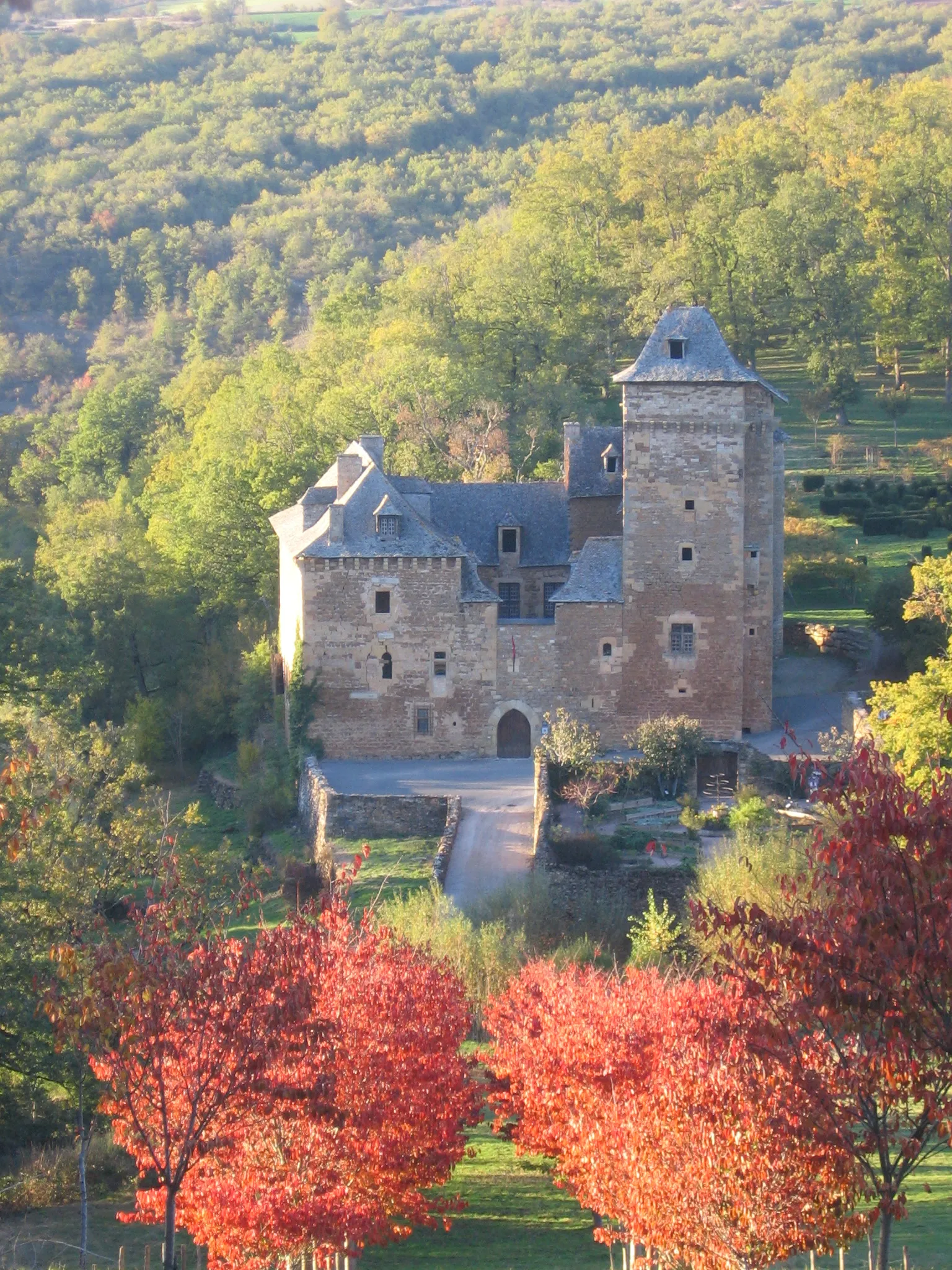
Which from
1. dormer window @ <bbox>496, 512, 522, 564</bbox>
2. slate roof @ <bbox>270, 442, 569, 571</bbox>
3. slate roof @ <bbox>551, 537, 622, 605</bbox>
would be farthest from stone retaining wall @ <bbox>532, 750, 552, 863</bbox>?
dormer window @ <bbox>496, 512, 522, 564</bbox>

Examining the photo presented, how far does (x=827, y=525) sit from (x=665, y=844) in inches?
957

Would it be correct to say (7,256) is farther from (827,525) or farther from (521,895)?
(521,895)

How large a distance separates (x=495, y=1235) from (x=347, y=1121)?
4.27 meters

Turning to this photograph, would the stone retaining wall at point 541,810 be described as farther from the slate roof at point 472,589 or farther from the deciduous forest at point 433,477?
the slate roof at point 472,589

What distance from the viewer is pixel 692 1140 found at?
1942 centimetres

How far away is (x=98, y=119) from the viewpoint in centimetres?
16012

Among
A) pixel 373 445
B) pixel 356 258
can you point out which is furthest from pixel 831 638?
pixel 356 258

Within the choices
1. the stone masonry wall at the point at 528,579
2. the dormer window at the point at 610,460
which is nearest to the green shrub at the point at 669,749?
the stone masonry wall at the point at 528,579

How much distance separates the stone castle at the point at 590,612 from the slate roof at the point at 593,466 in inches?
137

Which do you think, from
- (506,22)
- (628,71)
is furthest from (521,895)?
(506,22)

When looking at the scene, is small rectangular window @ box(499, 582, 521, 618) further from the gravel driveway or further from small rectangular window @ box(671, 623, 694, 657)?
small rectangular window @ box(671, 623, 694, 657)

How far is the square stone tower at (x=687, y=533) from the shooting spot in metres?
46.0

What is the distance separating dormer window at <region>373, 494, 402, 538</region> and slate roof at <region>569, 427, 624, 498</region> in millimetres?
5767

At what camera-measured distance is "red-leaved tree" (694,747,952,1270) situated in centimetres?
1543
